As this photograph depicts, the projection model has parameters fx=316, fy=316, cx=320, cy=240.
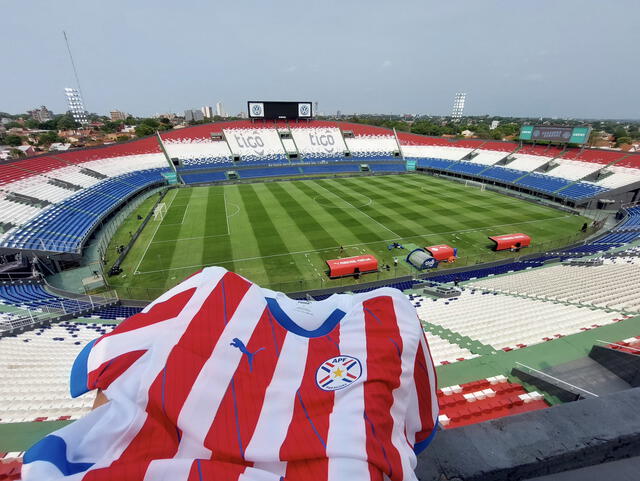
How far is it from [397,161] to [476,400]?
65.4 metres

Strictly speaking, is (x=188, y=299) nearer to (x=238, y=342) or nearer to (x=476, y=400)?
(x=238, y=342)

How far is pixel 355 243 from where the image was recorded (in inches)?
1179

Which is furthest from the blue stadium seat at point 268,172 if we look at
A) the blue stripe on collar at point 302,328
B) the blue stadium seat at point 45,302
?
the blue stripe on collar at point 302,328

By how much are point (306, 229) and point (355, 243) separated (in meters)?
6.08

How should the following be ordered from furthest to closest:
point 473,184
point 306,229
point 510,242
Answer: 1. point 473,184
2. point 306,229
3. point 510,242

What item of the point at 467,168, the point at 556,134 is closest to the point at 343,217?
the point at 467,168

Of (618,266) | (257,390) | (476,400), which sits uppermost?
(257,390)

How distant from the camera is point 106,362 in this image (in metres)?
3.56

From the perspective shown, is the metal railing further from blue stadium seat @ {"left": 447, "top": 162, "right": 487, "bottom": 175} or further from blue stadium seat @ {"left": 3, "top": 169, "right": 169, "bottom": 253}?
blue stadium seat @ {"left": 447, "top": 162, "right": 487, "bottom": 175}

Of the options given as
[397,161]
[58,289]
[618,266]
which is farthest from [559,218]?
[58,289]

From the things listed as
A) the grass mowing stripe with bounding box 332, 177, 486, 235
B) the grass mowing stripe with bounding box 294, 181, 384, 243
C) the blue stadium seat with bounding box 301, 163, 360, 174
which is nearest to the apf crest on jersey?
the grass mowing stripe with bounding box 294, 181, 384, 243

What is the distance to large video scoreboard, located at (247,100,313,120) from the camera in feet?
224

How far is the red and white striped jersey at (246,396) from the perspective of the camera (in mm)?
2555

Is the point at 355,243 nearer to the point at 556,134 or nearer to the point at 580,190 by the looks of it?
the point at 580,190
